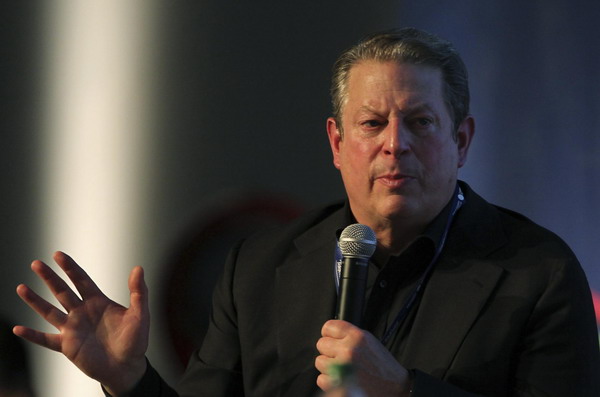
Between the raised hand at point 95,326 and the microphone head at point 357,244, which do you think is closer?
the microphone head at point 357,244

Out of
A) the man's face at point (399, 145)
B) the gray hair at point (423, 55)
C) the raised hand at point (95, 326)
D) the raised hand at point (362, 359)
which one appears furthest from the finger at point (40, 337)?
the gray hair at point (423, 55)

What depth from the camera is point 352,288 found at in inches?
61.3

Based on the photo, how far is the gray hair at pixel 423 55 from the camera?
6.62ft

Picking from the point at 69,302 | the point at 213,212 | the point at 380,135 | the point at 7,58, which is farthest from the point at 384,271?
the point at 7,58

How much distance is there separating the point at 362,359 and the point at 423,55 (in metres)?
0.75

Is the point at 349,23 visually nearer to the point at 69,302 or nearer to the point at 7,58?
the point at 7,58

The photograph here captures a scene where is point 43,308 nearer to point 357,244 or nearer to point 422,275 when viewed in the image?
point 357,244

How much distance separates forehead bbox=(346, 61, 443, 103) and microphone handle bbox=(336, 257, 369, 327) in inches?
21.4

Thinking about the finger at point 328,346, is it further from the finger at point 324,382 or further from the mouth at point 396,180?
the mouth at point 396,180

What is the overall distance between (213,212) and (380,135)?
111 cm

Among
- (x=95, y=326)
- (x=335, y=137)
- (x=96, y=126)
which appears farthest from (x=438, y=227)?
(x=96, y=126)

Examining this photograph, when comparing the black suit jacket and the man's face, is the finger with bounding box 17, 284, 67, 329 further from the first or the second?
the man's face

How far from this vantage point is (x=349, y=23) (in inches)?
118

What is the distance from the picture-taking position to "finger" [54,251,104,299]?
1906 millimetres
